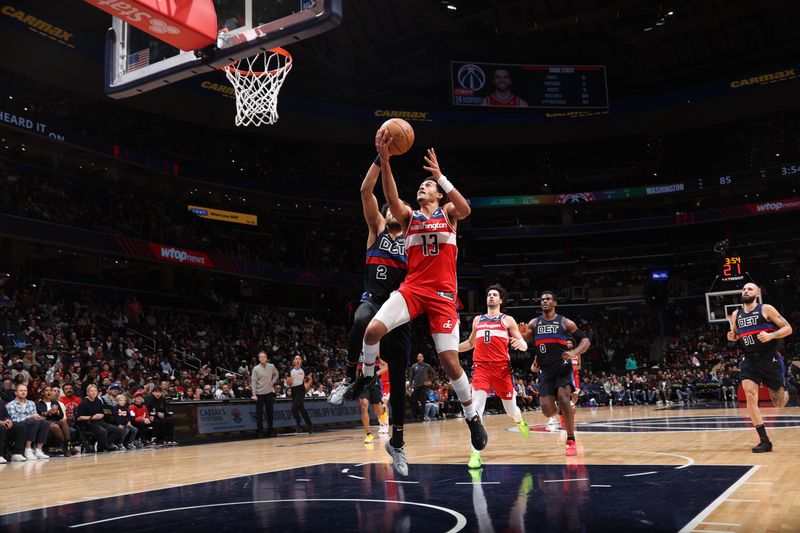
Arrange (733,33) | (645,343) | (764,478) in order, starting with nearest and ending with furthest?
1. (764,478)
2. (733,33)
3. (645,343)

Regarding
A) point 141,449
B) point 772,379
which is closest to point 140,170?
point 141,449

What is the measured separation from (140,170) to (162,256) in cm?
624

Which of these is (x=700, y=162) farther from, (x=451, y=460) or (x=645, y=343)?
(x=451, y=460)

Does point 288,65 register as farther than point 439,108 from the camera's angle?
No

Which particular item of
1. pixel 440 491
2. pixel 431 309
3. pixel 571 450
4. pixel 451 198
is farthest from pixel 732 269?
pixel 440 491

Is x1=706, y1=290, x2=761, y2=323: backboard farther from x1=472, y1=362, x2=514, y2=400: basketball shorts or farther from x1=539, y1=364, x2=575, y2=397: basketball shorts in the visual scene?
x1=539, y1=364, x2=575, y2=397: basketball shorts

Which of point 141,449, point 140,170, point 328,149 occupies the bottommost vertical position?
point 141,449

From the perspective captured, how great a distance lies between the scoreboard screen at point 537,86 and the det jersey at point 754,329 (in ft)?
86.2

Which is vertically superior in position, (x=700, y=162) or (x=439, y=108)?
(x=439, y=108)

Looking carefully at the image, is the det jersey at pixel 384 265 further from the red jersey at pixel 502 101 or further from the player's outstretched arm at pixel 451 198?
the red jersey at pixel 502 101

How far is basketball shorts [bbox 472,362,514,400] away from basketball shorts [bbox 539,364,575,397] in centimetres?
45

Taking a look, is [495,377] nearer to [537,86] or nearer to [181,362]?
[181,362]

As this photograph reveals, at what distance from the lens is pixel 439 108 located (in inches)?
1544

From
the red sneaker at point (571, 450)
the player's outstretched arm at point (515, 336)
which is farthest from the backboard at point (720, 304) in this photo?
the red sneaker at point (571, 450)
